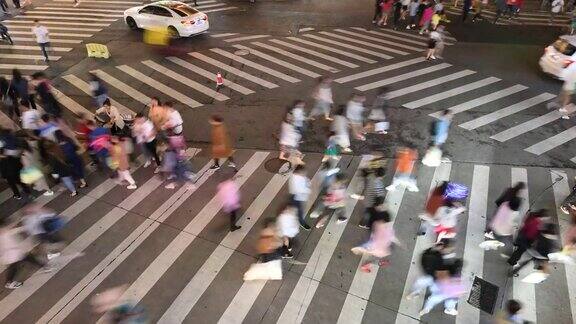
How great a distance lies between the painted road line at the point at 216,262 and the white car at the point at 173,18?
1138 cm

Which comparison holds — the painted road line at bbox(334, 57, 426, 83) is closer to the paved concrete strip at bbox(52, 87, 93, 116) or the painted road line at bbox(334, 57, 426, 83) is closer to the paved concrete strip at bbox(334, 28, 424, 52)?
the paved concrete strip at bbox(334, 28, 424, 52)

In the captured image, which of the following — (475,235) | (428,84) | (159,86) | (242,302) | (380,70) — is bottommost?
(242,302)

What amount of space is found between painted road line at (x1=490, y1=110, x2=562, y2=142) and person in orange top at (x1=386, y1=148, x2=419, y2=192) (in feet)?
12.8

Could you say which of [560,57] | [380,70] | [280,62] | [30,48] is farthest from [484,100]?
[30,48]

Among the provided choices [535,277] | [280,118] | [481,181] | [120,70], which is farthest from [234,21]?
[535,277]

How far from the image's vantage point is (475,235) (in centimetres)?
893

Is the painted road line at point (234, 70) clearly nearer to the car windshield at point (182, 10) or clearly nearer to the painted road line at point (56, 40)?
the car windshield at point (182, 10)

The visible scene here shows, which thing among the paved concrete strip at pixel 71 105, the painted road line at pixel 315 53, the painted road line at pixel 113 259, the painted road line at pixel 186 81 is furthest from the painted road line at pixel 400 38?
the paved concrete strip at pixel 71 105

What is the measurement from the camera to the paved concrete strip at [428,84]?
1472 centimetres

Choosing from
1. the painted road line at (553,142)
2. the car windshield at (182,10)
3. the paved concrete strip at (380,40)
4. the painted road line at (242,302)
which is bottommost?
the painted road line at (242,302)

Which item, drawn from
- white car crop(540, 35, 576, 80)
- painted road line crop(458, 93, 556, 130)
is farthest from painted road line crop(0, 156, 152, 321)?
white car crop(540, 35, 576, 80)

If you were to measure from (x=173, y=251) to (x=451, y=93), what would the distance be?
11415mm

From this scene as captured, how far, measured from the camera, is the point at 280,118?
13.4 meters

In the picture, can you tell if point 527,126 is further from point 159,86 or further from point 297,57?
point 159,86
